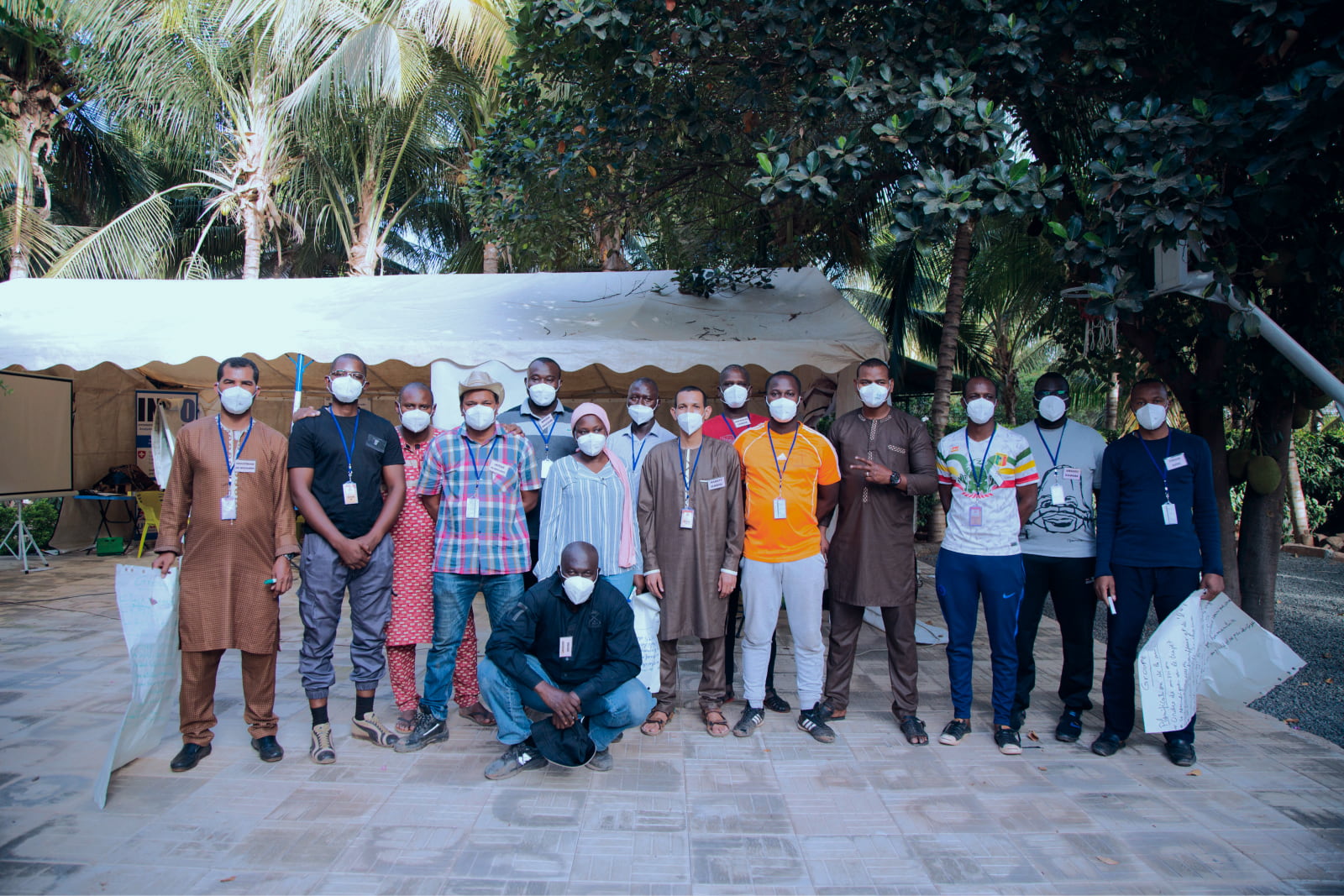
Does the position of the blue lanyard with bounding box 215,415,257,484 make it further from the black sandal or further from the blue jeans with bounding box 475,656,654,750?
the black sandal

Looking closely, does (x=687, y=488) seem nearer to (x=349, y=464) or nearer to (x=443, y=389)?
(x=349, y=464)

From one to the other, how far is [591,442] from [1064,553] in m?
2.59

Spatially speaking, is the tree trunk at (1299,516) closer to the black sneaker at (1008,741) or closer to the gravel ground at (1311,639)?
the gravel ground at (1311,639)

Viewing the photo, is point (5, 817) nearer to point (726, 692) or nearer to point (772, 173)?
point (726, 692)

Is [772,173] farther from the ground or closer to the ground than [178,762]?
farther from the ground

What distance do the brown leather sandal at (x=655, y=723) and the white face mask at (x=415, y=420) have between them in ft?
6.48

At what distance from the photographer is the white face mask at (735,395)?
484 centimetres

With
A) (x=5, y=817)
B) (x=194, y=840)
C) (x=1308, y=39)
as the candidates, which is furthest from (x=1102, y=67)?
(x=5, y=817)

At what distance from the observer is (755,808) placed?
343 centimetres

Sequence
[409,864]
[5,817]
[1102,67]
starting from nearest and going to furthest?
[409,864] → [5,817] → [1102,67]

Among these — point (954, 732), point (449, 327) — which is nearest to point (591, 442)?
point (954, 732)

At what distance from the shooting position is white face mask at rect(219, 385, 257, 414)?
12.3 ft

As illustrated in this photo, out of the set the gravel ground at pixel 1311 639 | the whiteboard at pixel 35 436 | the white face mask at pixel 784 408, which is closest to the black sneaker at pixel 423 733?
the white face mask at pixel 784 408

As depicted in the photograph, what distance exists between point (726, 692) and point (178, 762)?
2.80m
